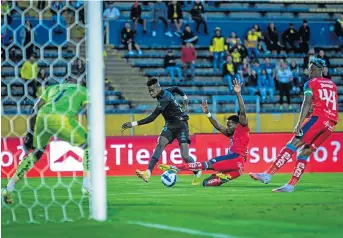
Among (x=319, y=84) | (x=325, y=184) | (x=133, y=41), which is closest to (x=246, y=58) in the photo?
(x=133, y=41)

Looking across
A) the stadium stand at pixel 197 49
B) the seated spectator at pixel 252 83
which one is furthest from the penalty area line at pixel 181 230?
the seated spectator at pixel 252 83

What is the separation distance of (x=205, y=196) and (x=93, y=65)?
387cm

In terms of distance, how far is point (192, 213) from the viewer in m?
7.78

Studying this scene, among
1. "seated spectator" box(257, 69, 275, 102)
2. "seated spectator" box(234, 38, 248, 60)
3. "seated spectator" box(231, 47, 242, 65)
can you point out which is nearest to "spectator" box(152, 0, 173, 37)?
"seated spectator" box(234, 38, 248, 60)

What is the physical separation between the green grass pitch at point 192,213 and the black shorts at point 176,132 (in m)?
1.00

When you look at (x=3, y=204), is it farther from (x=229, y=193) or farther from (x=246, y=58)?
(x=246, y=58)

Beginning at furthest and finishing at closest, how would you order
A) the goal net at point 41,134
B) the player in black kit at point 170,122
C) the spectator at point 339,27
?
the spectator at point 339,27
the player in black kit at point 170,122
the goal net at point 41,134

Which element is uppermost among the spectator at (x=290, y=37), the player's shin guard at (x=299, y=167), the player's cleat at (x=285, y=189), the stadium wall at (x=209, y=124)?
the spectator at (x=290, y=37)

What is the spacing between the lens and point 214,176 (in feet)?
39.8

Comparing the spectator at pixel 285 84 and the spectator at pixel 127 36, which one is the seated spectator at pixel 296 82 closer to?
the spectator at pixel 285 84

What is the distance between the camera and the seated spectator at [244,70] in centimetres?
2364

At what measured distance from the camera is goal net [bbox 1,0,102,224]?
7230 mm

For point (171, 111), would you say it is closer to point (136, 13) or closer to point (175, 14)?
point (136, 13)

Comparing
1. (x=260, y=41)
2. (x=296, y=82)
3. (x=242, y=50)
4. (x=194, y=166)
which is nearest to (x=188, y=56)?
(x=242, y=50)
